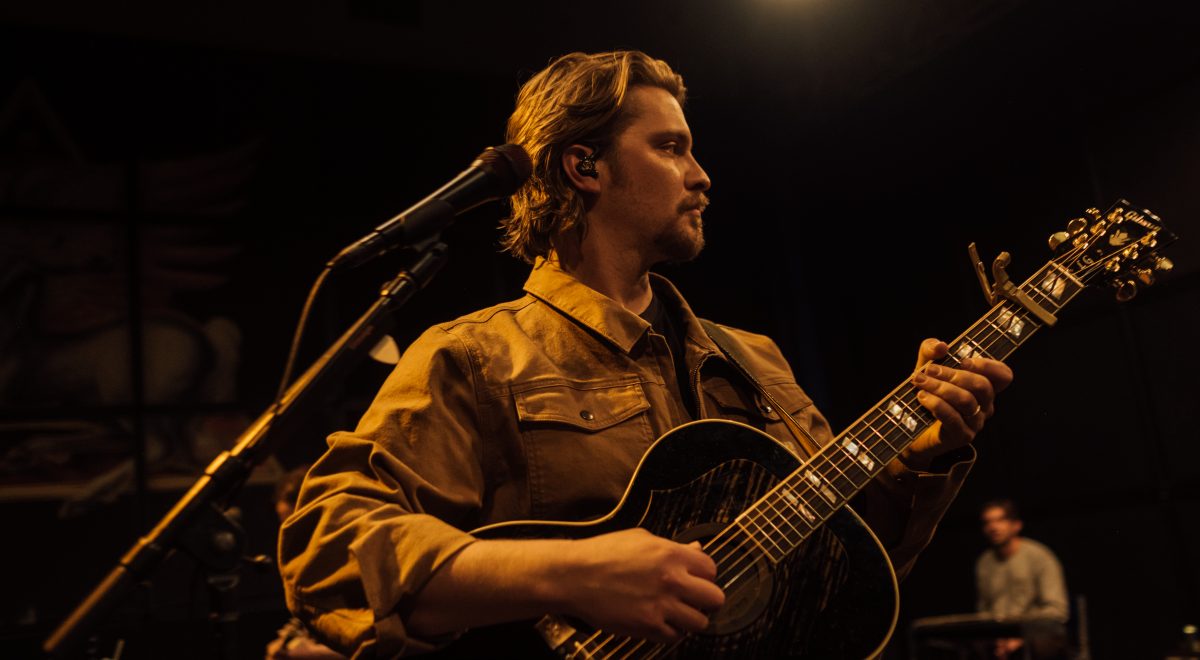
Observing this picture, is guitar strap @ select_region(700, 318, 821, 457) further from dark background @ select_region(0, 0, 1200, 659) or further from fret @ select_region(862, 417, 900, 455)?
dark background @ select_region(0, 0, 1200, 659)

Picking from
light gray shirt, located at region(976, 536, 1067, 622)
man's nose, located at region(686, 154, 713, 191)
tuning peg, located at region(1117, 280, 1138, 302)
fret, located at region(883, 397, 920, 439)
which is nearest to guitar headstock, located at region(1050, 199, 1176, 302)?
tuning peg, located at region(1117, 280, 1138, 302)

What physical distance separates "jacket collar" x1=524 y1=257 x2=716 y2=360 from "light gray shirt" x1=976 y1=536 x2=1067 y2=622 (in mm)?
5178

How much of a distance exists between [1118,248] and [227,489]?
1.54m

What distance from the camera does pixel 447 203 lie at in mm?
1521

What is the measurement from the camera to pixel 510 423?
163 cm

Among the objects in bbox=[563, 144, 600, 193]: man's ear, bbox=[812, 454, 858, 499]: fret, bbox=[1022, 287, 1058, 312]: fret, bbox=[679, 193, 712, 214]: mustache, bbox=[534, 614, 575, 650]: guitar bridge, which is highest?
bbox=[563, 144, 600, 193]: man's ear

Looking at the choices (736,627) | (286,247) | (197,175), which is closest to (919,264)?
(286,247)

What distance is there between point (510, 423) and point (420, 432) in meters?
0.16

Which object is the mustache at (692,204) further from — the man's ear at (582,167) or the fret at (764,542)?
the fret at (764,542)

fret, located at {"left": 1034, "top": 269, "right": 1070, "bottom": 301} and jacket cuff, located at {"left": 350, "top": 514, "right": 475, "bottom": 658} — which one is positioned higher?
fret, located at {"left": 1034, "top": 269, "right": 1070, "bottom": 301}

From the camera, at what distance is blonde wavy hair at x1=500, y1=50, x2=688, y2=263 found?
6.63 feet

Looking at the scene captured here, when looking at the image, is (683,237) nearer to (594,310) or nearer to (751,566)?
(594,310)

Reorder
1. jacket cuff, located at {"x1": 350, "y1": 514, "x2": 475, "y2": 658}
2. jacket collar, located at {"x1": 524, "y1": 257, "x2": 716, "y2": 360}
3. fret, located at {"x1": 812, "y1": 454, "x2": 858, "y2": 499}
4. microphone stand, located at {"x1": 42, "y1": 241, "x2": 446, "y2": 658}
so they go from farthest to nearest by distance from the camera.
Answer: jacket collar, located at {"x1": 524, "y1": 257, "x2": 716, "y2": 360}
fret, located at {"x1": 812, "y1": 454, "x2": 858, "y2": 499}
jacket cuff, located at {"x1": 350, "y1": 514, "x2": 475, "y2": 658}
microphone stand, located at {"x1": 42, "y1": 241, "x2": 446, "y2": 658}

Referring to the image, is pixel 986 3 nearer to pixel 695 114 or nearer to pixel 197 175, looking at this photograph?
pixel 695 114
